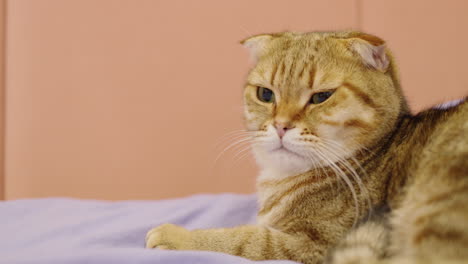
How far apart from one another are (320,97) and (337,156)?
0.19m

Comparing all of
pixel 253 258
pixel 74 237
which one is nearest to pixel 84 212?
pixel 74 237

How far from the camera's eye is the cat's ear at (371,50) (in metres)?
1.20

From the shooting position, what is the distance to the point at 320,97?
126 cm

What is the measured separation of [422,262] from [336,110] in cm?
53

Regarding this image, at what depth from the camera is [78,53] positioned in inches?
93.9

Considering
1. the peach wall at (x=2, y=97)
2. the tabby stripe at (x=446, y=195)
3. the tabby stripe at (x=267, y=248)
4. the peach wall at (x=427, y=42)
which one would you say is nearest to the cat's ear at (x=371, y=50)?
the tabby stripe at (x=446, y=195)

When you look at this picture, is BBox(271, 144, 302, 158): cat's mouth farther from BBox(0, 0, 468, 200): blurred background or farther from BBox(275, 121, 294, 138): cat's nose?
BBox(0, 0, 468, 200): blurred background

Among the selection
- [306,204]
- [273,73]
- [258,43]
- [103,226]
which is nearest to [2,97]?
[103,226]

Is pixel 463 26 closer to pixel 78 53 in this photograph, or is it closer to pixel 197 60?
pixel 197 60

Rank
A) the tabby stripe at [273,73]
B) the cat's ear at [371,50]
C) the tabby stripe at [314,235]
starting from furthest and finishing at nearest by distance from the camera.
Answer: the tabby stripe at [273,73] → the cat's ear at [371,50] → the tabby stripe at [314,235]

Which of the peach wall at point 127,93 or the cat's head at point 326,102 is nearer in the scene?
the cat's head at point 326,102

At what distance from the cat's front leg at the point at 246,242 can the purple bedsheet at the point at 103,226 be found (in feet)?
0.23

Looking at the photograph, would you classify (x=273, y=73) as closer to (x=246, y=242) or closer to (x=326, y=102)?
(x=326, y=102)

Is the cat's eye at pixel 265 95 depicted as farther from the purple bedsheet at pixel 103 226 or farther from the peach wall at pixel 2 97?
the peach wall at pixel 2 97
